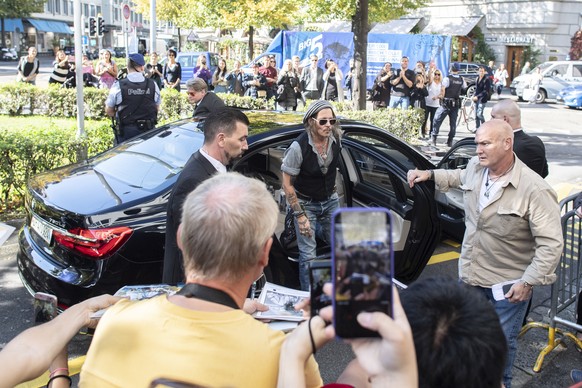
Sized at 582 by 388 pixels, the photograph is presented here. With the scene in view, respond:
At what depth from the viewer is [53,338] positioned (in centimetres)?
167

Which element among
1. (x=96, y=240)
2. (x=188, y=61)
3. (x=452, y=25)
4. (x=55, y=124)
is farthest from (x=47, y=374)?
(x=452, y=25)

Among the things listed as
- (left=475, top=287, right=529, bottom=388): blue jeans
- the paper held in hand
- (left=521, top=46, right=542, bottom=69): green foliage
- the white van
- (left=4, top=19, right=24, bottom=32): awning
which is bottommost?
(left=475, top=287, right=529, bottom=388): blue jeans

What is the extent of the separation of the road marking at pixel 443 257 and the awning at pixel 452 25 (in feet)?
113

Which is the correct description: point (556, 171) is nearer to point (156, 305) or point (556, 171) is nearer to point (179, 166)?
point (179, 166)

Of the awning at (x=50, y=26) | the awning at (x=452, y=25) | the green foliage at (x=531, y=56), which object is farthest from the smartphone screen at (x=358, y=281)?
the awning at (x=50, y=26)

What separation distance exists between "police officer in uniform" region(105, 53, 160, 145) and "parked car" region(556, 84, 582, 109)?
1987 cm

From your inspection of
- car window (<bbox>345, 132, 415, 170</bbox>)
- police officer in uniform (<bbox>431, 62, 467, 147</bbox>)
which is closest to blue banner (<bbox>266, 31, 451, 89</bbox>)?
police officer in uniform (<bbox>431, 62, 467, 147</bbox>)

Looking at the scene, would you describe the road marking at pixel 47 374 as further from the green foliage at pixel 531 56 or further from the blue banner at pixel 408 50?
the green foliage at pixel 531 56

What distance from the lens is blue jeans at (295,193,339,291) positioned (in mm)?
4387

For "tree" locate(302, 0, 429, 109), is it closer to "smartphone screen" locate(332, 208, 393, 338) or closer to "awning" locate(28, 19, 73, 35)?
"smartphone screen" locate(332, 208, 393, 338)

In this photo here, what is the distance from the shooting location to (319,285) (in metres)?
1.51

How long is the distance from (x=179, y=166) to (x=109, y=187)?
55 centimetres

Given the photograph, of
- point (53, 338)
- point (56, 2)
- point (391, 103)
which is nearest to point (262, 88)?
point (391, 103)

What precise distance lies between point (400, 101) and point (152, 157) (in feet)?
36.6
